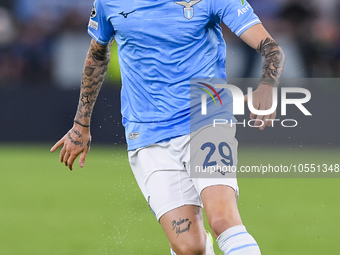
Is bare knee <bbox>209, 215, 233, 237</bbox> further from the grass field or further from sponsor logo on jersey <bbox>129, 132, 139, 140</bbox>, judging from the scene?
the grass field

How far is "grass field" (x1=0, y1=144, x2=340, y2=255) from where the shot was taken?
6.77m

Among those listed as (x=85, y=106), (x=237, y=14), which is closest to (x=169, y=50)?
(x=237, y=14)

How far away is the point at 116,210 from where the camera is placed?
8773 mm

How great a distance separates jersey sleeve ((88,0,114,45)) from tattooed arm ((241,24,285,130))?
0.93 meters

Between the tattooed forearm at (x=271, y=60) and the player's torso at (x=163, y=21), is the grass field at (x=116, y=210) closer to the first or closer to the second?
the player's torso at (x=163, y=21)

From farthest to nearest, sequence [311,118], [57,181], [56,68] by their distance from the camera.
Answer: [56,68] → [311,118] → [57,181]

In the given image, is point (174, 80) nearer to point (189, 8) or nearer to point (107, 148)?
point (189, 8)

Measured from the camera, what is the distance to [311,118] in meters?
12.6

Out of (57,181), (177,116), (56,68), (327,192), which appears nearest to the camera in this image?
(177,116)

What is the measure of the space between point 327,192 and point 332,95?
125 inches

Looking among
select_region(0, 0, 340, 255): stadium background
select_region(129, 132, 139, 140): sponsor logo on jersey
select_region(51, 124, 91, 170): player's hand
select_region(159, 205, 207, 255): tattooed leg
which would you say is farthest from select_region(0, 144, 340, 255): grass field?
select_region(159, 205, 207, 255): tattooed leg

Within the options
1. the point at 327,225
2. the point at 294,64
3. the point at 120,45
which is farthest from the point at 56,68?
the point at 120,45

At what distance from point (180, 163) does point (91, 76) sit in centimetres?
102

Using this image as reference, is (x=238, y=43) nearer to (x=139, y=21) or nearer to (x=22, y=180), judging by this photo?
(x=22, y=180)
